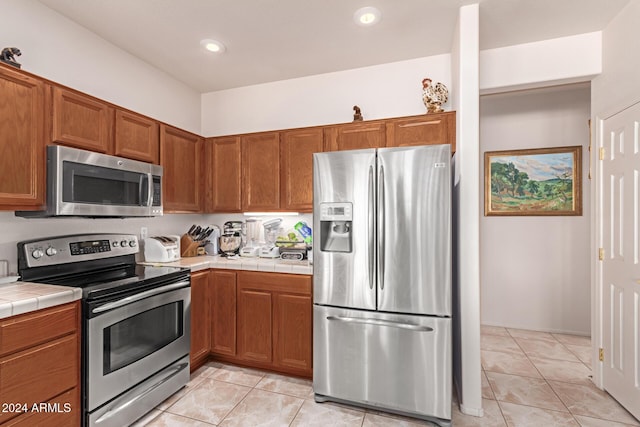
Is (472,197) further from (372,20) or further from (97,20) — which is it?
(97,20)

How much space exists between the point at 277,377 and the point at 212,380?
1.66 ft

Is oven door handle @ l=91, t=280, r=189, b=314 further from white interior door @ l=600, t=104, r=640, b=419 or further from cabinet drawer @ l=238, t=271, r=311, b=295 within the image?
white interior door @ l=600, t=104, r=640, b=419


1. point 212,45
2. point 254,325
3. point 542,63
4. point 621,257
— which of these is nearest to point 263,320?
point 254,325

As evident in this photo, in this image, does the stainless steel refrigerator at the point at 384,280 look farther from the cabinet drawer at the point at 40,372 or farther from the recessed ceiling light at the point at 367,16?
the cabinet drawer at the point at 40,372

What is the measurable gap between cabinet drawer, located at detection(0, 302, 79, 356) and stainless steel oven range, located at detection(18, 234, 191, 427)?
0.07 m

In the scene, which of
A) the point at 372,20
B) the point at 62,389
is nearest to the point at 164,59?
the point at 372,20

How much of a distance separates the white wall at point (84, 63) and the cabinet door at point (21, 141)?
17.2 inches

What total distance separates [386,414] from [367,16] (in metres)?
2.68

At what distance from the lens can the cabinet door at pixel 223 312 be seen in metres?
2.63

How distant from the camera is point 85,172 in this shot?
1.97 metres

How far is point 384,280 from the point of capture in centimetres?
202

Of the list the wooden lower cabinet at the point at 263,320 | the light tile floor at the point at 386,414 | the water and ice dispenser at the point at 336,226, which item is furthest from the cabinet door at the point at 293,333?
the water and ice dispenser at the point at 336,226

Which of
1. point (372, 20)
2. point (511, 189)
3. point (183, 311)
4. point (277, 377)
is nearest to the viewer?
point (372, 20)

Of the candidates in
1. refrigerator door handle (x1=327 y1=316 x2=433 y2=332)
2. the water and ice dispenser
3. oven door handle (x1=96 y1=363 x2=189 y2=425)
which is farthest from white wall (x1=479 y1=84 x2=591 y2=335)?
oven door handle (x1=96 y1=363 x2=189 y2=425)
